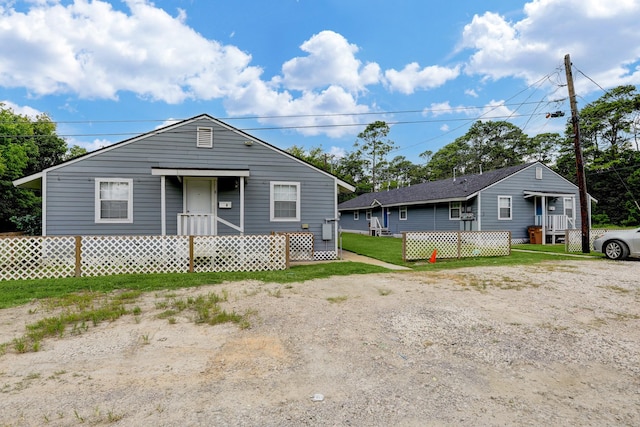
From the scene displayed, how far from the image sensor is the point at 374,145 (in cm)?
4403

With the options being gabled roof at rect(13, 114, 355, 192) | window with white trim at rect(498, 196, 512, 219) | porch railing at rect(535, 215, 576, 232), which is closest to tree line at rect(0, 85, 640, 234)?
gabled roof at rect(13, 114, 355, 192)

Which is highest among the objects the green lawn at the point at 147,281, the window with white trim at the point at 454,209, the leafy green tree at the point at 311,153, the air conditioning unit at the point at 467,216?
the leafy green tree at the point at 311,153

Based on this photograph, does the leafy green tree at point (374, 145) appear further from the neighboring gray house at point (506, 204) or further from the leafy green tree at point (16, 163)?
the leafy green tree at point (16, 163)

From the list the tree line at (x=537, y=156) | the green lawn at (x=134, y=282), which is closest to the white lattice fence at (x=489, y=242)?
the green lawn at (x=134, y=282)

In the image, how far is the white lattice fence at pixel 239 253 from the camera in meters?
8.91

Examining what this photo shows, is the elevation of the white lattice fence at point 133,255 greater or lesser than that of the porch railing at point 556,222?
lesser

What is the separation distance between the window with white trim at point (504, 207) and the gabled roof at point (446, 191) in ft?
3.79

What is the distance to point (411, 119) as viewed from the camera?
1817 cm

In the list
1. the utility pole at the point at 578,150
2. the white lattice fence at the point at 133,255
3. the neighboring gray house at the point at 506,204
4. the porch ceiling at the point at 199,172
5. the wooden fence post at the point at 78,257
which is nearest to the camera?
the wooden fence post at the point at 78,257

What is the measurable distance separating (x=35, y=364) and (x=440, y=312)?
5044 mm

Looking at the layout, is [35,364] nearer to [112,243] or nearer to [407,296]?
[407,296]

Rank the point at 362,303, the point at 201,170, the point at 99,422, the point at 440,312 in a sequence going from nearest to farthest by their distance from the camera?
1. the point at 99,422
2. the point at 440,312
3. the point at 362,303
4. the point at 201,170

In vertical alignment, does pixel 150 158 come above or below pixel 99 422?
above

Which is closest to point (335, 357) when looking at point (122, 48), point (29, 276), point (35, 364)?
point (35, 364)
